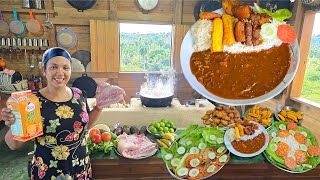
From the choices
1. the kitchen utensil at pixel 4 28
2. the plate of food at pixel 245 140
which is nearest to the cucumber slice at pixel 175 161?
the plate of food at pixel 245 140

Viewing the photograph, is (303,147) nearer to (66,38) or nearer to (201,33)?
(201,33)

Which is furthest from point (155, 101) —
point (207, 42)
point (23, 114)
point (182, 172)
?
point (23, 114)

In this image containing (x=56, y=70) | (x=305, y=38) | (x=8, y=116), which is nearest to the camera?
(x=8, y=116)

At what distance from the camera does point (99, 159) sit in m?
1.81

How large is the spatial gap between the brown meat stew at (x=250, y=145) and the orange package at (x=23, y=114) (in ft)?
5.00

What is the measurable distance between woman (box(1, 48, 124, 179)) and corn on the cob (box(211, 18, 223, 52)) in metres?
0.74

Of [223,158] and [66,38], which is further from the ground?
[66,38]

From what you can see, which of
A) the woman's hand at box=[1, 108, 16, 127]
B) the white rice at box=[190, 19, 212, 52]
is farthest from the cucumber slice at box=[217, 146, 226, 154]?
the woman's hand at box=[1, 108, 16, 127]

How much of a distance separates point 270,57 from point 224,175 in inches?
42.9

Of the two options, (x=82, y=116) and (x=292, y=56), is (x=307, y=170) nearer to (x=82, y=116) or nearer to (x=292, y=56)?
(x=292, y=56)

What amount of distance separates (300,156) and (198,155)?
0.92 metres

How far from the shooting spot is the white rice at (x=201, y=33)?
1441mm

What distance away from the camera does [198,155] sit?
182 centimetres

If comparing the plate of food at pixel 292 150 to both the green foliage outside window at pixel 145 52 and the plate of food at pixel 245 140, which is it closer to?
the plate of food at pixel 245 140
